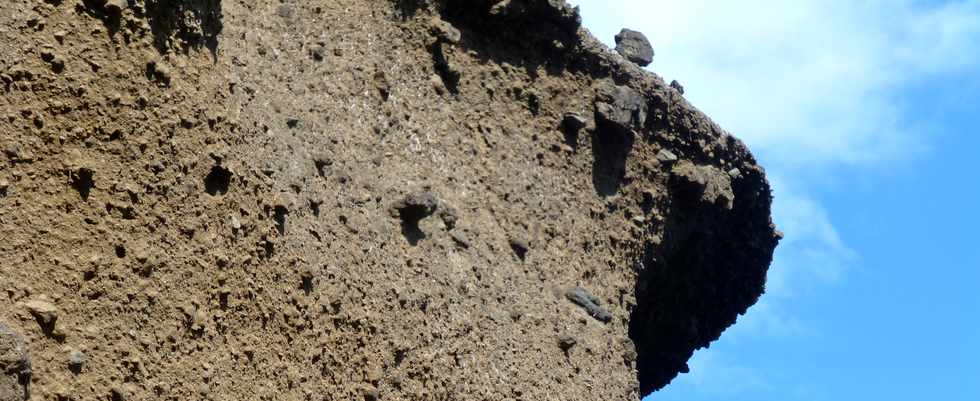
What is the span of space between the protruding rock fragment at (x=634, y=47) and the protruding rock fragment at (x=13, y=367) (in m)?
4.42

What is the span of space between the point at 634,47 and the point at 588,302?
163 cm

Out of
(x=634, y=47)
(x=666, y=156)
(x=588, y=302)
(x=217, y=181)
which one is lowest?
(x=217, y=181)

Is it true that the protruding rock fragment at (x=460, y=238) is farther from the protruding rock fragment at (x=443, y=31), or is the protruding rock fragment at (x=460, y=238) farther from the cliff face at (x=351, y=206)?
the protruding rock fragment at (x=443, y=31)

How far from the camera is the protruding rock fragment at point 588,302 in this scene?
→ 7402mm

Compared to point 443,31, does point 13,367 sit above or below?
below

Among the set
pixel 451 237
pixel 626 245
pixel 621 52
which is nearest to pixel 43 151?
pixel 451 237

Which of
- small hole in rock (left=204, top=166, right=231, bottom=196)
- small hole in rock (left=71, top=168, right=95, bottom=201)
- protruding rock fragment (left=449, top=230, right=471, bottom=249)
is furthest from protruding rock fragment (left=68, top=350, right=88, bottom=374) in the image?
protruding rock fragment (left=449, top=230, right=471, bottom=249)

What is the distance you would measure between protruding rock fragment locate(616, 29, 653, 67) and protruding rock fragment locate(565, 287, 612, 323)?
1.49 meters

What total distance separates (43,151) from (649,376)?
5.20 m

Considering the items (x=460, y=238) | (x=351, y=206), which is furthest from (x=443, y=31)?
(x=351, y=206)

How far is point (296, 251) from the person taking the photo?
5.82 meters

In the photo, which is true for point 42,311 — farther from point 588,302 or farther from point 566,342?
point 588,302

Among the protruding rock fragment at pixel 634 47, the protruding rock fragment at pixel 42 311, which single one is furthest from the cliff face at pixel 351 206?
the protruding rock fragment at pixel 634 47

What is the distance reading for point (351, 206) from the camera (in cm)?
632
